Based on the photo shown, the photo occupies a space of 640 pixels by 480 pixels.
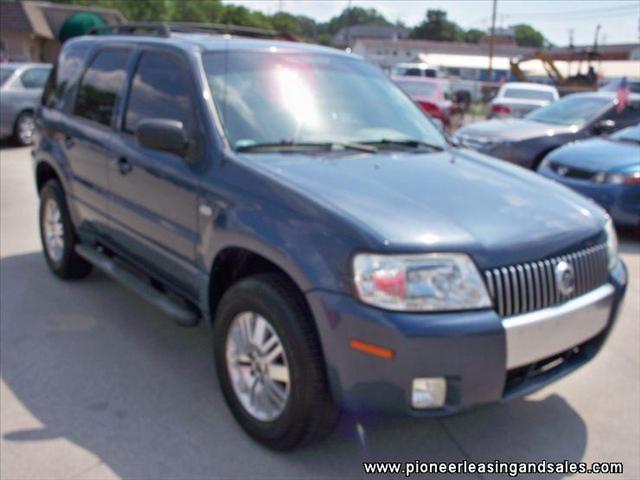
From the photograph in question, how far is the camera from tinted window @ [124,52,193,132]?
376 cm

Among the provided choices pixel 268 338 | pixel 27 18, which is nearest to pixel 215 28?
pixel 268 338

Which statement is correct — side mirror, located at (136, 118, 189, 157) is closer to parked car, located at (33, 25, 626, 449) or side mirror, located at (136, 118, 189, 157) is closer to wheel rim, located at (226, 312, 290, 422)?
parked car, located at (33, 25, 626, 449)

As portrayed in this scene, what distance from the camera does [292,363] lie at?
2.81 meters

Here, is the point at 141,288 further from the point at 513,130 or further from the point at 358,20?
the point at 358,20

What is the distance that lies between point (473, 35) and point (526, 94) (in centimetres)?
12363

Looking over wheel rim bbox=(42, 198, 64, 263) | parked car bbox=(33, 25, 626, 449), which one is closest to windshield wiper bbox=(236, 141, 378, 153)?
parked car bbox=(33, 25, 626, 449)

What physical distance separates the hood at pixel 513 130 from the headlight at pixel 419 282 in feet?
25.1

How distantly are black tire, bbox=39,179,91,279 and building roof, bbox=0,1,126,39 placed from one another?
28545 millimetres

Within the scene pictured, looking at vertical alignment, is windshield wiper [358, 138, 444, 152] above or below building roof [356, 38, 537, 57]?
below

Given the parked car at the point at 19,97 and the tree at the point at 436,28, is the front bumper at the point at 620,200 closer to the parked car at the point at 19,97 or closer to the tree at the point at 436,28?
the parked car at the point at 19,97

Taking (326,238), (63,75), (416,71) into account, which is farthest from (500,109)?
(416,71)

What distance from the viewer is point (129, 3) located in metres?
56.0

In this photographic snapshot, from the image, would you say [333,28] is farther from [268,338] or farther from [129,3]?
[268,338]

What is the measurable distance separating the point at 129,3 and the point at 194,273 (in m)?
58.2
